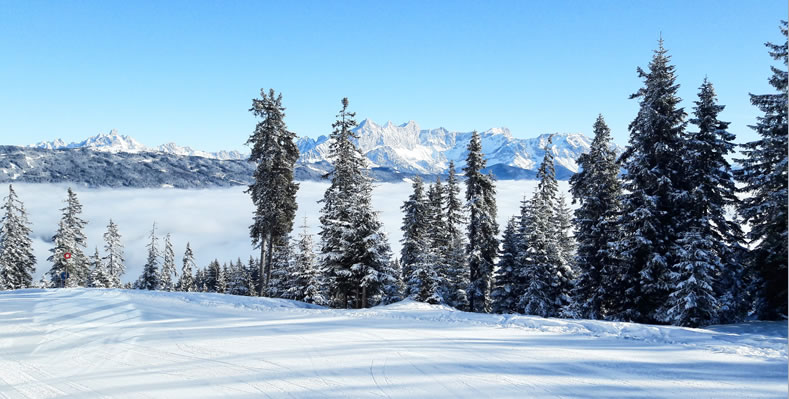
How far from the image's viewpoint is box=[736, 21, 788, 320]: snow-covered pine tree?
52.5ft

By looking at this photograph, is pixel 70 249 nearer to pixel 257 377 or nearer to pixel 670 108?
pixel 257 377

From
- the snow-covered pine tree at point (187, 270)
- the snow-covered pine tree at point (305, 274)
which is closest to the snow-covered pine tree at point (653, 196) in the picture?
the snow-covered pine tree at point (305, 274)

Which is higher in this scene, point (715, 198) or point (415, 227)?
point (715, 198)

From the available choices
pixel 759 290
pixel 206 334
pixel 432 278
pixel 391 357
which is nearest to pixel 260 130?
pixel 432 278

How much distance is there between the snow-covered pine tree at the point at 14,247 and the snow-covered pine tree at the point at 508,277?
47504 millimetres

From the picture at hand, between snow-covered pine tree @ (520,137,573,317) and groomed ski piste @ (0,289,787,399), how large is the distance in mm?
16095

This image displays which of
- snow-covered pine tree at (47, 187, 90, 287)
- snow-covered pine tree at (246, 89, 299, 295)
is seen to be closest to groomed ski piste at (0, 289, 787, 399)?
snow-covered pine tree at (246, 89, 299, 295)

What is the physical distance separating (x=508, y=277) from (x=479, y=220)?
5.72 metres

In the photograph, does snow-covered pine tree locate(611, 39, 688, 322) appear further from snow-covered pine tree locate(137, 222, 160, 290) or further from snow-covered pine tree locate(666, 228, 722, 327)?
snow-covered pine tree locate(137, 222, 160, 290)

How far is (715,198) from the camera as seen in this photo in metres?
19.5

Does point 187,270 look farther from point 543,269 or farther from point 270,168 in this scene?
point 543,269

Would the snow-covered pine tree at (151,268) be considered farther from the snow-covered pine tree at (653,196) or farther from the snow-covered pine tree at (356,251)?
the snow-covered pine tree at (653,196)

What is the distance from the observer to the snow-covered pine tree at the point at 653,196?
766 inches

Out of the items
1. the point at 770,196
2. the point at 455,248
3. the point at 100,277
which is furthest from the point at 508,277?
the point at 100,277
